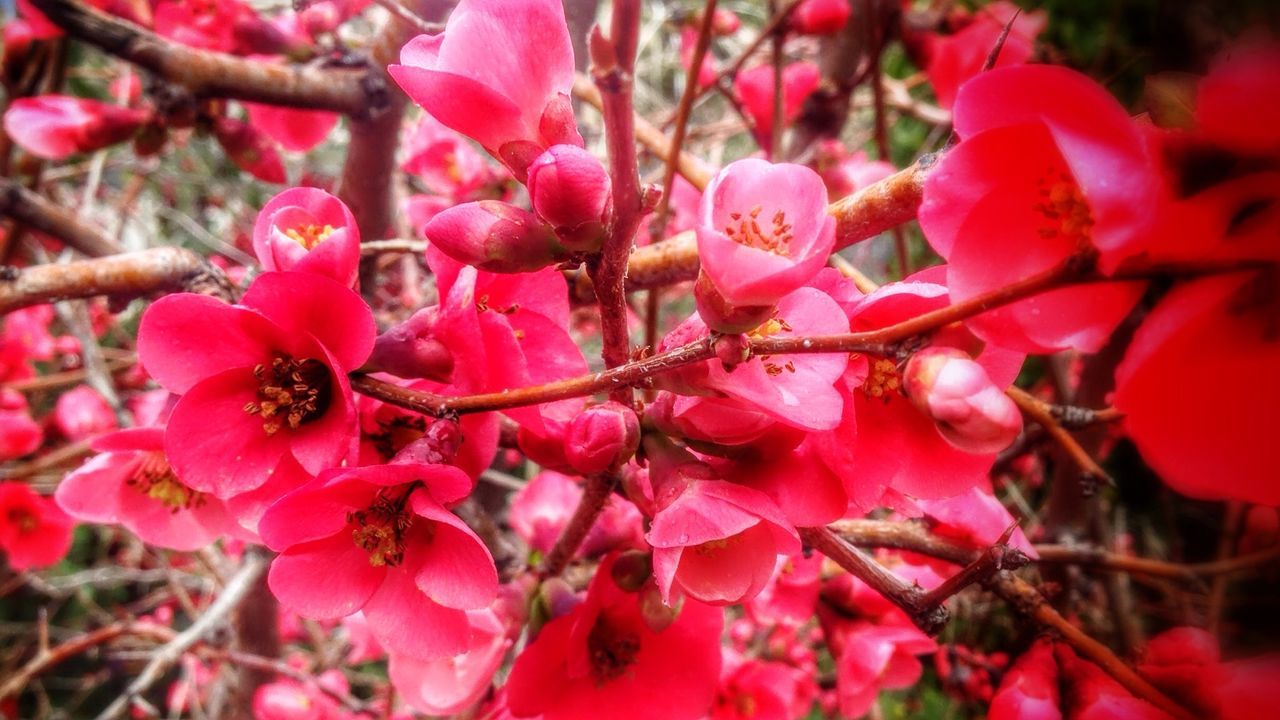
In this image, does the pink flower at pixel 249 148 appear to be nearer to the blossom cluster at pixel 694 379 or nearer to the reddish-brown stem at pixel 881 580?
the blossom cluster at pixel 694 379

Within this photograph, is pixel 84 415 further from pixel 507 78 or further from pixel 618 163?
pixel 618 163

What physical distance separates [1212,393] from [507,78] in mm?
407

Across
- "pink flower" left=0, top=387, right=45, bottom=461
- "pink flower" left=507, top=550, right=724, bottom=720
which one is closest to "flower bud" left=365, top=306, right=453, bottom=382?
"pink flower" left=507, top=550, right=724, bottom=720

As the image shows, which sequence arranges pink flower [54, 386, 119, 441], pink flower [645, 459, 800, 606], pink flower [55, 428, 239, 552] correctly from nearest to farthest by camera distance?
1. pink flower [645, 459, 800, 606]
2. pink flower [55, 428, 239, 552]
3. pink flower [54, 386, 119, 441]

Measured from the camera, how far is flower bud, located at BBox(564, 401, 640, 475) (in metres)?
0.45

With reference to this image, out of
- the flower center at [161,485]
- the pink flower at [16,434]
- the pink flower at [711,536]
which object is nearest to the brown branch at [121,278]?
the flower center at [161,485]

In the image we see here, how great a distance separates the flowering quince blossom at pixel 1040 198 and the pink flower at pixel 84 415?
82.1 inches

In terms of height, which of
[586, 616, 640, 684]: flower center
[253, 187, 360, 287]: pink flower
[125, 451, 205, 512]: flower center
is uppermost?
[253, 187, 360, 287]: pink flower

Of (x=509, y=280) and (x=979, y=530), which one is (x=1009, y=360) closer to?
(x=979, y=530)

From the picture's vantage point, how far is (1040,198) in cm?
40

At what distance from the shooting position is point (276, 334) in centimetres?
49

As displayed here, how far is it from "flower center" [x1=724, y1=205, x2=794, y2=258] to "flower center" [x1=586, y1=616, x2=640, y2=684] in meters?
0.36

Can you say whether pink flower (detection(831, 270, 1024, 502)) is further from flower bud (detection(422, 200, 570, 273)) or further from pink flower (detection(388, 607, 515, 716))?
pink flower (detection(388, 607, 515, 716))

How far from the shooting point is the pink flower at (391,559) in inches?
17.9
